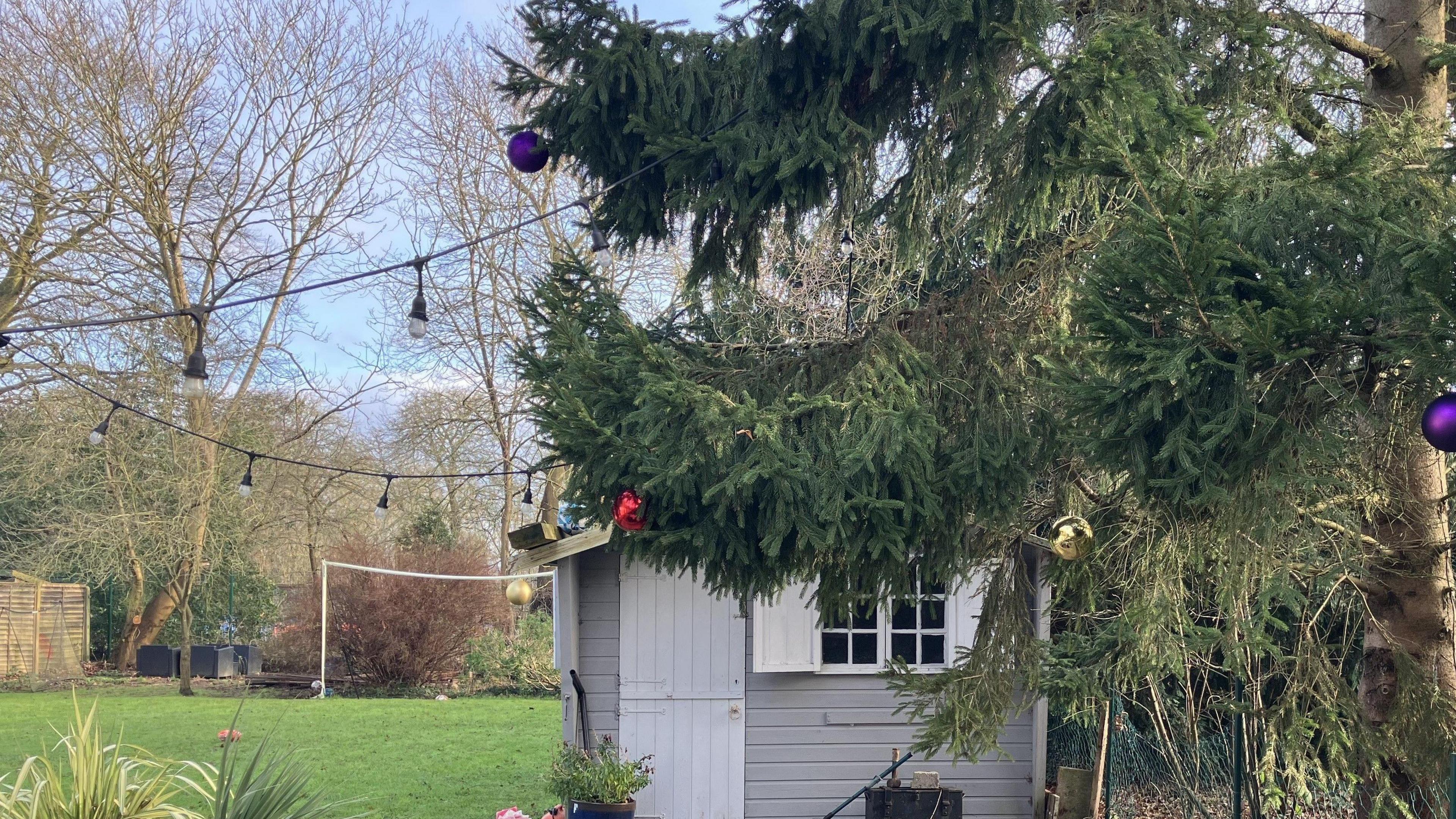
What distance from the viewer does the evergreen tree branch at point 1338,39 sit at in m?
4.64

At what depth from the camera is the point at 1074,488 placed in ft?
17.7

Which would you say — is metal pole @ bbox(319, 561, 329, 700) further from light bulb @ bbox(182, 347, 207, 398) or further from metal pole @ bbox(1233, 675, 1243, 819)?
metal pole @ bbox(1233, 675, 1243, 819)

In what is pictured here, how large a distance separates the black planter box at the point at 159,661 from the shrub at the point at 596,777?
41.6 ft

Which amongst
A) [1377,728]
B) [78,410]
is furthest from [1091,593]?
[78,410]

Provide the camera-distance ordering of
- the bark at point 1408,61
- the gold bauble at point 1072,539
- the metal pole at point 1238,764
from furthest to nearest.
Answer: the metal pole at point 1238,764 < the bark at point 1408,61 < the gold bauble at point 1072,539

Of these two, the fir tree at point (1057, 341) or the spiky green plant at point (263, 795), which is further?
the spiky green plant at point (263, 795)

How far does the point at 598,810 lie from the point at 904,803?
1.87m

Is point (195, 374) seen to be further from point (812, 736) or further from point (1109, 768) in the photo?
point (1109, 768)

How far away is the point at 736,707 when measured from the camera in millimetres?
7996

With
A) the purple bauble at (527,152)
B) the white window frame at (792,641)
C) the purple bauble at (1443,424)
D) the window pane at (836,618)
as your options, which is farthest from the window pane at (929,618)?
the purple bauble at (1443,424)

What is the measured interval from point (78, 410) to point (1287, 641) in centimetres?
1616

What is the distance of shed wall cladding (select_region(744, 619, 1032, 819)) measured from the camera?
798cm

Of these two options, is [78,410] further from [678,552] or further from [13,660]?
[678,552]

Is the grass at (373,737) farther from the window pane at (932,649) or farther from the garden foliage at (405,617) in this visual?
the window pane at (932,649)
